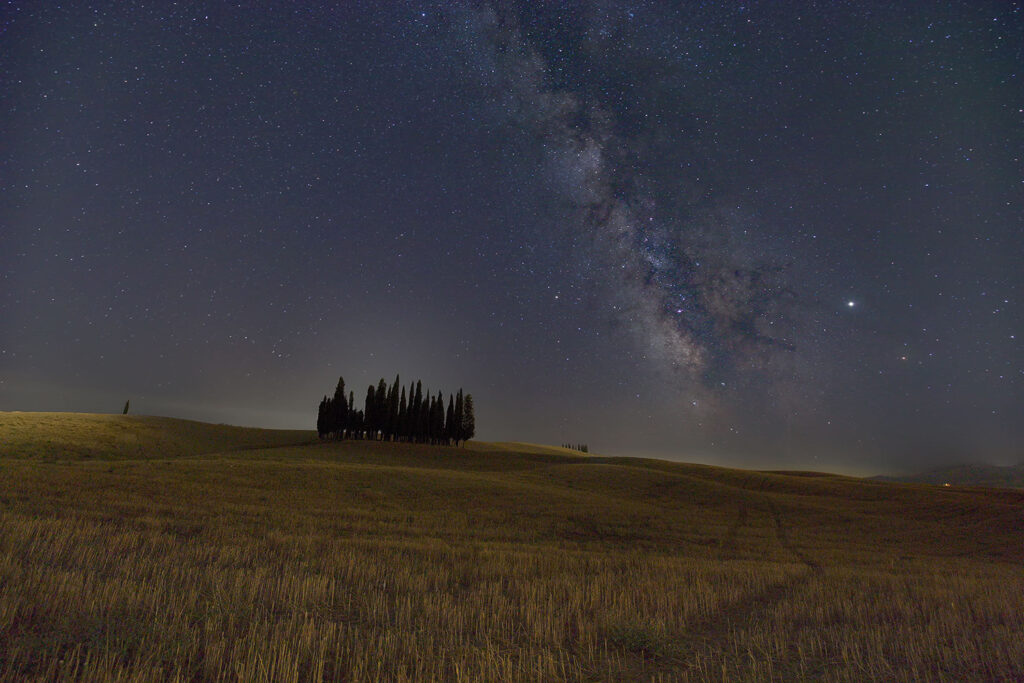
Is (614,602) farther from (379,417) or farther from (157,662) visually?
(379,417)

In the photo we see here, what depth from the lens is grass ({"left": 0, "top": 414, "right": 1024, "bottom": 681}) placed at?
5.90 meters

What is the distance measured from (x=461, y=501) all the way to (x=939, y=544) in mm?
25026

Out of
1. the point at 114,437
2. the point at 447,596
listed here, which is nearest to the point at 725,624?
the point at 447,596

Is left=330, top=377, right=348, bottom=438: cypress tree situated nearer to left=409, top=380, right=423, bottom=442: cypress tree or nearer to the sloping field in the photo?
the sloping field

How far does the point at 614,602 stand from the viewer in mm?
9273

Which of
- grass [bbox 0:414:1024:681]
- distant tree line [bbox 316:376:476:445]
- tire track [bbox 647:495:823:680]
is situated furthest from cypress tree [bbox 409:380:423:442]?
tire track [bbox 647:495:823:680]

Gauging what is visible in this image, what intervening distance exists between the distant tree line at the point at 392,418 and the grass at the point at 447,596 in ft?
218

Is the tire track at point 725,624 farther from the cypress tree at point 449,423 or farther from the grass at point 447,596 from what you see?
the cypress tree at point 449,423

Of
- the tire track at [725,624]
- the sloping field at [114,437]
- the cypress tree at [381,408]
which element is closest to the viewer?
the tire track at [725,624]

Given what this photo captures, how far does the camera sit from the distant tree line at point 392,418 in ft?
298

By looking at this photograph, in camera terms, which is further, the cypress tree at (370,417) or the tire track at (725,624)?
the cypress tree at (370,417)

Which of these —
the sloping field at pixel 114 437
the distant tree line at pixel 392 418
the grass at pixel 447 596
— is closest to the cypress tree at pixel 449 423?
the distant tree line at pixel 392 418

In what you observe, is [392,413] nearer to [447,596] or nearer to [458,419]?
[458,419]

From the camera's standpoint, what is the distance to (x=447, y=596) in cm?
872
